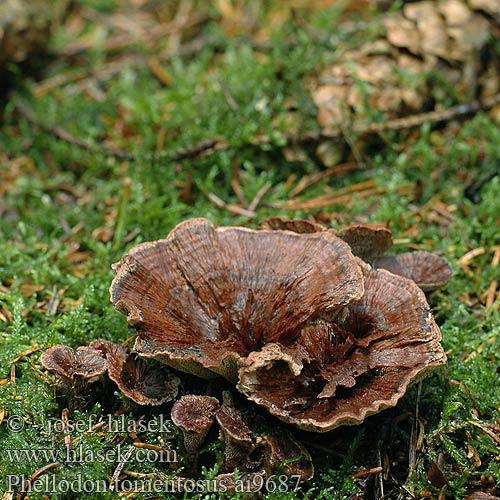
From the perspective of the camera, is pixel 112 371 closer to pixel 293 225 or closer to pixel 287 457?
pixel 287 457

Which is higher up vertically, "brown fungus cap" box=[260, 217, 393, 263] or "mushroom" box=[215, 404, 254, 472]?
"brown fungus cap" box=[260, 217, 393, 263]

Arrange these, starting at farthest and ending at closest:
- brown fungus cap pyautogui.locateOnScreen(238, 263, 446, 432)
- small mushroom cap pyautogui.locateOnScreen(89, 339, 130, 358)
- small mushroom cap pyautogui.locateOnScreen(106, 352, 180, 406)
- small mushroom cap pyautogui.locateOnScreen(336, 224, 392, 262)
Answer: small mushroom cap pyautogui.locateOnScreen(336, 224, 392, 262), small mushroom cap pyautogui.locateOnScreen(89, 339, 130, 358), small mushroom cap pyautogui.locateOnScreen(106, 352, 180, 406), brown fungus cap pyautogui.locateOnScreen(238, 263, 446, 432)

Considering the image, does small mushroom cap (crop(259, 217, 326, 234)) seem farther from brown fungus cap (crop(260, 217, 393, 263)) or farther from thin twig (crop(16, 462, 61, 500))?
thin twig (crop(16, 462, 61, 500))

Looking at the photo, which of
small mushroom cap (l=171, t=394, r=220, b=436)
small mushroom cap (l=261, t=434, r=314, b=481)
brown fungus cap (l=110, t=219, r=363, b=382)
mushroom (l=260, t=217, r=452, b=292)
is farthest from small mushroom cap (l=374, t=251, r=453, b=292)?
small mushroom cap (l=171, t=394, r=220, b=436)

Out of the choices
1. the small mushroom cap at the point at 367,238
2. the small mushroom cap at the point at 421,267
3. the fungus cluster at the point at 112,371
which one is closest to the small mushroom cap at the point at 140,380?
the fungus cluster at the point at 112,371

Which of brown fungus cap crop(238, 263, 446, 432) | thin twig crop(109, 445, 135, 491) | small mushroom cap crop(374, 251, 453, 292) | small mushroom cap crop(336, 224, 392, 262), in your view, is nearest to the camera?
brown fungus cap crop(238, 263, 446, 432)

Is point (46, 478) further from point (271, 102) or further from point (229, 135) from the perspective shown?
point (271, 102)

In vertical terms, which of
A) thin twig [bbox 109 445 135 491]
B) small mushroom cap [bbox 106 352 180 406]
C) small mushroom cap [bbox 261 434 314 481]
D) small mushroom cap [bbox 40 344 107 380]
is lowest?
thin twig [bbox 109 445 135 491]

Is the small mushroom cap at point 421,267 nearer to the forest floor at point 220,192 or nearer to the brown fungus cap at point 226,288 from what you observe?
the forest floor at point 220,192
